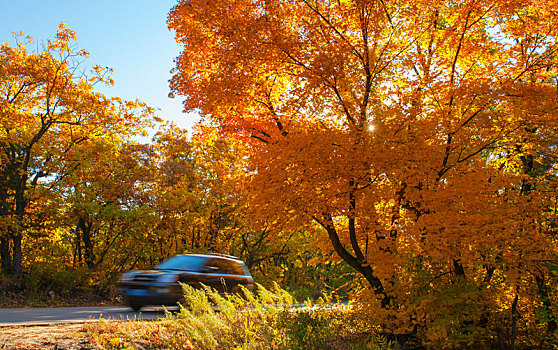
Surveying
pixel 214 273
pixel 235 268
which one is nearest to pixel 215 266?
pixel 214 273

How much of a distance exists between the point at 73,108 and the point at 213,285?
32.7 ft

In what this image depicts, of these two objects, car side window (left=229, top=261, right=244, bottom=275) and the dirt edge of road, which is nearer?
the dirt edge of road

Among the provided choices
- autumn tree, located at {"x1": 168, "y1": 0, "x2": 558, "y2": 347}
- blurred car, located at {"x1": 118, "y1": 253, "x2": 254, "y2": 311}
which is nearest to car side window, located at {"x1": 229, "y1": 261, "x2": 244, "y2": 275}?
blurred car, located at {"x1": 118, "y1": 253, "x2": 254, "y2": 311}

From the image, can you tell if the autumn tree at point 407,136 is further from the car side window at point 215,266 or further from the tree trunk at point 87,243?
the tree trunk at point 87,243

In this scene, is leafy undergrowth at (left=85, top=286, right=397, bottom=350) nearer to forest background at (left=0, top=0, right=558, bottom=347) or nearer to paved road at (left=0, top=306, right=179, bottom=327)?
paved road at (left=0, top=306, right=179, bottom=327)

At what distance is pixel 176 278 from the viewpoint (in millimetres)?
10250

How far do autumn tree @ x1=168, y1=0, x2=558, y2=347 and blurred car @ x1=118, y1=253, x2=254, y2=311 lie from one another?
3.28m

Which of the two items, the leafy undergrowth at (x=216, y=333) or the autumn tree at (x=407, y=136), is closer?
the leafy undergrowth at (x=216, y=333)

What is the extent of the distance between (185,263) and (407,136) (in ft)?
22.7

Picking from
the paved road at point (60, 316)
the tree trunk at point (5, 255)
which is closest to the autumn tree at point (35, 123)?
the tree trunk at point (5, 255)

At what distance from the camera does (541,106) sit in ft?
24.8

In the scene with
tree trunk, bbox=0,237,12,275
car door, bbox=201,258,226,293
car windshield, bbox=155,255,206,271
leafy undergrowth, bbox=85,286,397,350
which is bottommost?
leafy undergrowth, bbox=85,286,397,350

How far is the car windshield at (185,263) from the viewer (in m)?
10.9

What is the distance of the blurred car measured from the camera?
980cm
